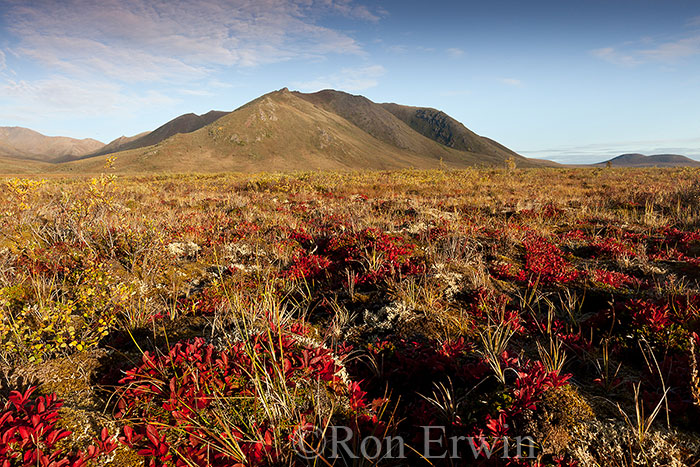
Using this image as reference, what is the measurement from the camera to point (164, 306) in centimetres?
453

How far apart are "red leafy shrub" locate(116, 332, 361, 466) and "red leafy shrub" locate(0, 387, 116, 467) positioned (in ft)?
0.83

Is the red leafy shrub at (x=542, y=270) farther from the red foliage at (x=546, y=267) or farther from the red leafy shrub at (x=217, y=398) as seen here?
the red leafy shrub at (x=217, y=398)

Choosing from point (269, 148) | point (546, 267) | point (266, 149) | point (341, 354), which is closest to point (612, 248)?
point (546, 267)

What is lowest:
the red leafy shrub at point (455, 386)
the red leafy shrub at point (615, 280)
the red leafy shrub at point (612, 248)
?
the red leafy shrub at point (455, 386)

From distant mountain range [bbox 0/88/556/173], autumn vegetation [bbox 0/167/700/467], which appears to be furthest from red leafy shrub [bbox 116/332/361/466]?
distant mountain range [bbox 0/88/556/173]

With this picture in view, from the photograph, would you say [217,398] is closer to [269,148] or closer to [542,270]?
[542,270]

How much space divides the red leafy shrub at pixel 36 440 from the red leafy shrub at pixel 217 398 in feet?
0.83

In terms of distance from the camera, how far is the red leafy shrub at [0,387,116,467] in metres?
1.93

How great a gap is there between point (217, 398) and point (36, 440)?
110 centimetres

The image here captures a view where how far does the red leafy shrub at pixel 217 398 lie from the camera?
7.14ft

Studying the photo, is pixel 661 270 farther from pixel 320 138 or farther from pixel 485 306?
pixel 320 138

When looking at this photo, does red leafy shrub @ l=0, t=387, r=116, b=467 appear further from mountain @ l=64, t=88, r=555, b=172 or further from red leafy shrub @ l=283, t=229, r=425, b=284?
mountain @ l=64, t=88, r=555, b=172

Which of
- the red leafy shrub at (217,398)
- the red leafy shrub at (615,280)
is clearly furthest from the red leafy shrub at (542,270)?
the red leafy shrub at (217,398)

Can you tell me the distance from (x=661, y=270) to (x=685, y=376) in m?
4.03
